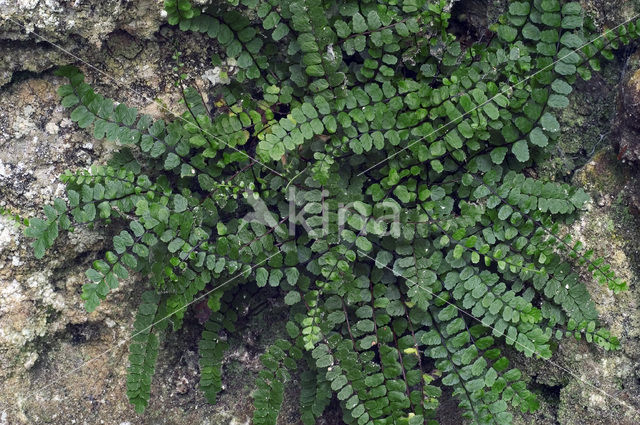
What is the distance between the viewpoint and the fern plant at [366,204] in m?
2.94

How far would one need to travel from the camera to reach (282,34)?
10.1ft

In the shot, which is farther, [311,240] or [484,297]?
[311,240]

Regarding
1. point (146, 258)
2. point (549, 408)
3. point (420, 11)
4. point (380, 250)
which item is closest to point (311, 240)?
point (380, 250)

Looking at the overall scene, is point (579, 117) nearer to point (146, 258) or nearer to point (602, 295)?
point (602, 295)

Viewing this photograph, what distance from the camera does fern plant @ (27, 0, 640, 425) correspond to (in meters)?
2.94

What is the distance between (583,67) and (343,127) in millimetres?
1247

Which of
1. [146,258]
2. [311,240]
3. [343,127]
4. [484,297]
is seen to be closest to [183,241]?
[146,258]

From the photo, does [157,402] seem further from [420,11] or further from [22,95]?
[420,11]

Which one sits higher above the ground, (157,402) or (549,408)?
(549,408)

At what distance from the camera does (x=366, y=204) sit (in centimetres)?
303

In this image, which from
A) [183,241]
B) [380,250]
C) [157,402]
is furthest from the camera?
[157,402]

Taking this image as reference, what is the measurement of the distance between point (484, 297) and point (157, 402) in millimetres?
1759

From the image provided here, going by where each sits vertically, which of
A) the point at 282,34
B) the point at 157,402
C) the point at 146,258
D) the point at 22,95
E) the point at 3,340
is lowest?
the point at 157,402

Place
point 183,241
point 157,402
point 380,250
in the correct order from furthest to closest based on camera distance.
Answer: point 157,402
point 380,250
point 183,241
